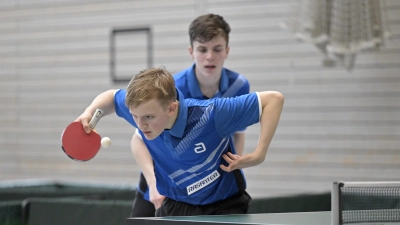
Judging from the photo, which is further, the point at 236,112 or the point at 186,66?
the point at 186,66

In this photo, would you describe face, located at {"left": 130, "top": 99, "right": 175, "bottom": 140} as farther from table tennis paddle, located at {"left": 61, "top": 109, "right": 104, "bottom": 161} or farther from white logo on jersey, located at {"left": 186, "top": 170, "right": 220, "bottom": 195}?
white logo on jersey, located at {"left": 186, "top": 170, "right": 220, "bottom": 195}

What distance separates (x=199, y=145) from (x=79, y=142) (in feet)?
1.69

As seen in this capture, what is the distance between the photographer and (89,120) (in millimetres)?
2768

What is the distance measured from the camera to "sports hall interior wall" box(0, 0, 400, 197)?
262 inches

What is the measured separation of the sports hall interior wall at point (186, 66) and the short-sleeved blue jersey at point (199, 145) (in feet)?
13.1

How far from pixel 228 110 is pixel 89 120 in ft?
1.98

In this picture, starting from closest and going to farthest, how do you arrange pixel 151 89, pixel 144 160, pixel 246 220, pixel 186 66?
pixel 246 220 < pixel 151 89 < pixel 144 160 < pixel 186 66

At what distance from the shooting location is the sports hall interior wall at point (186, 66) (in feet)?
21.8

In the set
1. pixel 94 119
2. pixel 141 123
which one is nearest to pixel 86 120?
pixel 94 119

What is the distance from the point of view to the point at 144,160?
127 inches

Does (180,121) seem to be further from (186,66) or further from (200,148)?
(186,66)

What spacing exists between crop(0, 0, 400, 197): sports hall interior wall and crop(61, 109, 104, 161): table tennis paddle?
4.43 metres

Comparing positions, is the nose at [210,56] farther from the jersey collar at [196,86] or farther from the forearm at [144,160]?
the forearm at [144,160]

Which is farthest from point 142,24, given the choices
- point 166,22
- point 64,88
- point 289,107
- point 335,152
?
point 335,152
